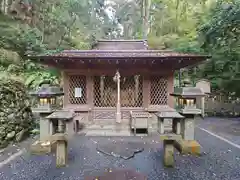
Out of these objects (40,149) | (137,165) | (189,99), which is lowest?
(137,165)

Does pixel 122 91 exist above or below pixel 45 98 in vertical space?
above

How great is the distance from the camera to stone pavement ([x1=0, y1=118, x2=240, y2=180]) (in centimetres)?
A: 332

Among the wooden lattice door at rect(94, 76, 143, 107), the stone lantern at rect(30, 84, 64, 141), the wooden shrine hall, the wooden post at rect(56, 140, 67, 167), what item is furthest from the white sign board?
the wooden post at rect(56, 140, 67, 167)

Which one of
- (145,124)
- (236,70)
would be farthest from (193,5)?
(145,124)

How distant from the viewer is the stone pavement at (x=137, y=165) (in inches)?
131

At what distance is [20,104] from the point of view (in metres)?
6.01

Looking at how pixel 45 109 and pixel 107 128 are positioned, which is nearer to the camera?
pixel 45 109

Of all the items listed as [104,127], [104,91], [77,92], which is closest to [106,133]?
[104,127]

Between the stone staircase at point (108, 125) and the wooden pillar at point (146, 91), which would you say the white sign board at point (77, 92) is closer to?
the stone staircase at point (108, 125)

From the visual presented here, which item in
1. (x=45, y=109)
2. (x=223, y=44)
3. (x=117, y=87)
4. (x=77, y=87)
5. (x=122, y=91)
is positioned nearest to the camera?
(x=45, y=109)

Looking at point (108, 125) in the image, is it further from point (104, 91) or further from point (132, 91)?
point (132, 91)

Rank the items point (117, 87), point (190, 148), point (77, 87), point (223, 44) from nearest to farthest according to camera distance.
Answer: point (190, 148), point (117, 87), point (77, 87), point (223, 44)

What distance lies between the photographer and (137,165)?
3.81 meters

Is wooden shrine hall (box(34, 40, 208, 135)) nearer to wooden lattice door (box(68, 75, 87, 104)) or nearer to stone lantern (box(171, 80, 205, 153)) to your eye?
wooden lattice door (box(68, 75, 87, 104))
